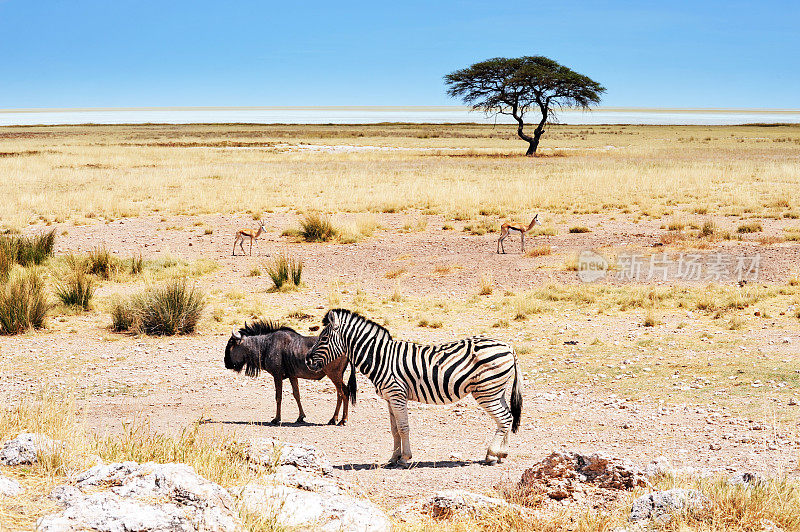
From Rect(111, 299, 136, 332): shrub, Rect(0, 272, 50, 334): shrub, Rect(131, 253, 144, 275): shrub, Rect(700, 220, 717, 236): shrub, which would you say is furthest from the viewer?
Rect(700, 220, 717, 236): shrub

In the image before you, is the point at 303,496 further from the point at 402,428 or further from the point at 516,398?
the point at 516,398

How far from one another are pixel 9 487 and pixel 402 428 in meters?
3.44

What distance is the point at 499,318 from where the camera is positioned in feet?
41.9

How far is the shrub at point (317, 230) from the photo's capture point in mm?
21062

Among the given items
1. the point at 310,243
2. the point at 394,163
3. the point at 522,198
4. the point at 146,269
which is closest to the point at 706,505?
the point at 146,269

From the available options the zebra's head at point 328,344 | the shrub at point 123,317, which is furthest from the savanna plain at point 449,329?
the zebra's head at point 328,344

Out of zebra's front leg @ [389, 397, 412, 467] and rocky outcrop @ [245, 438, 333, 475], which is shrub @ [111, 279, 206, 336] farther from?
rocky outcrop @ [245, 438, 333, 475]

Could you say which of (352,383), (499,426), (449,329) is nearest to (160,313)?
(449,329)

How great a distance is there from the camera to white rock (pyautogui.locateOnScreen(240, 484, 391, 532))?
14.4ft

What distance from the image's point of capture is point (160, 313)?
12102mm

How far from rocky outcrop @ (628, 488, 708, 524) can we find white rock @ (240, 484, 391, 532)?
1.57 meters

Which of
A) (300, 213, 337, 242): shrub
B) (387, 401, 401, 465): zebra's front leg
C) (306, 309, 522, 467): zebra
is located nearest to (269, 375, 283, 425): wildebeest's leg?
(306, 309, 522, 467): zebra

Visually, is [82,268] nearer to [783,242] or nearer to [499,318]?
[499,318]

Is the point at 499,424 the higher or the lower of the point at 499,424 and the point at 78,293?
the higher
